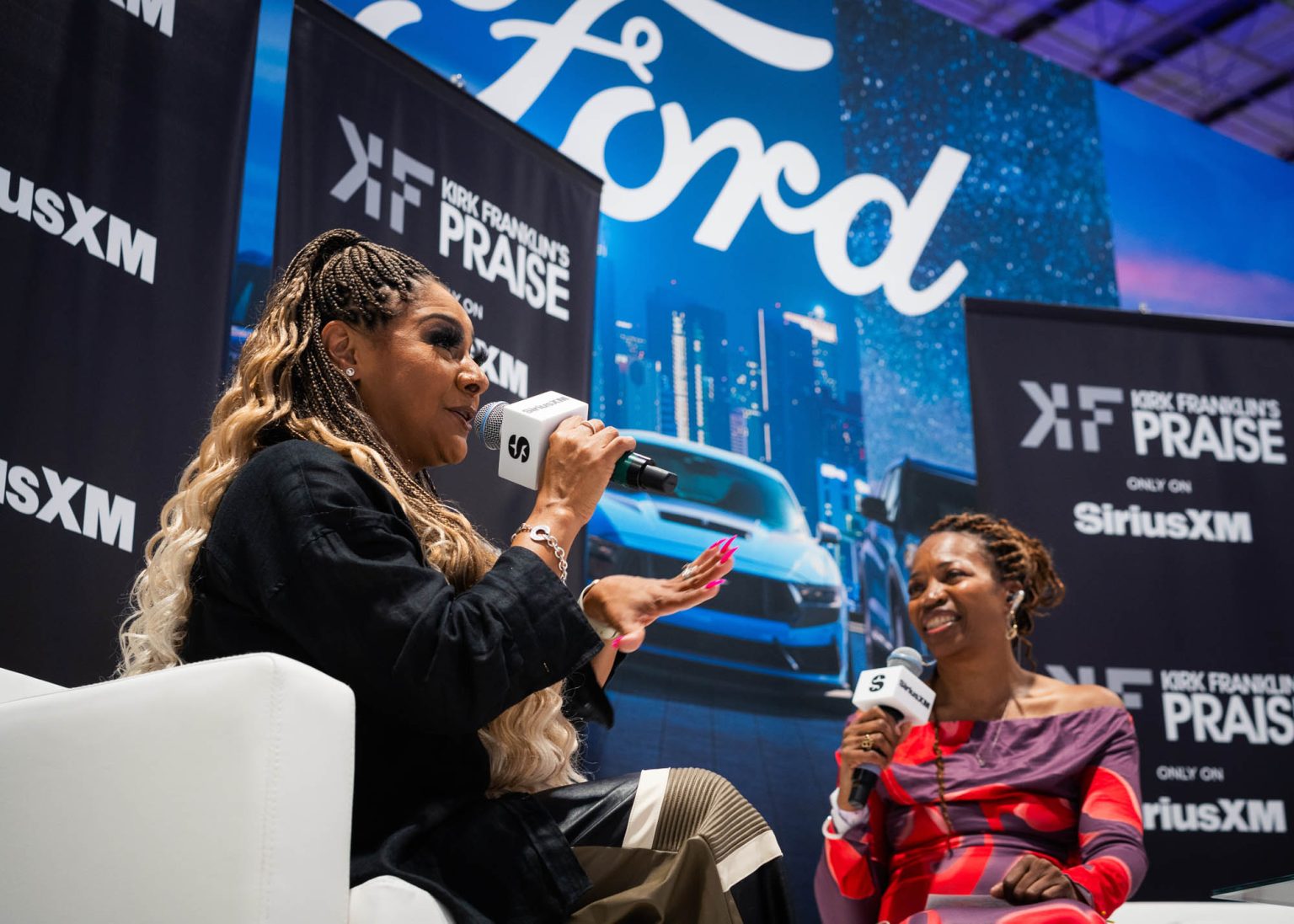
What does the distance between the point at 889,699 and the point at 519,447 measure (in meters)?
1.07

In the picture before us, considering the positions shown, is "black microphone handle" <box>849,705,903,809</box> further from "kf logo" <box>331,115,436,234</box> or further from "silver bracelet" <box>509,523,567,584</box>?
"kf logo" <box>331,115,436,234</box>

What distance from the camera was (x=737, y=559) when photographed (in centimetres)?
425

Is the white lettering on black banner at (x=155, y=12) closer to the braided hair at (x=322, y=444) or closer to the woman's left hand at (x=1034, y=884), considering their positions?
the braided hair at (x=322, y=444)

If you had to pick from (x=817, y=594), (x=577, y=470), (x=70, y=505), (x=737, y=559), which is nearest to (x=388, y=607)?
(x=577, y=470)

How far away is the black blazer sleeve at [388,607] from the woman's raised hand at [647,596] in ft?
0.68

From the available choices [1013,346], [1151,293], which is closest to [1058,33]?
[1151,293]

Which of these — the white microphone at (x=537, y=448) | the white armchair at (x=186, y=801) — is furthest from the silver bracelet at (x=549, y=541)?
the white armchair at (x=186, y=801)

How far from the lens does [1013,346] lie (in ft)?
13.8

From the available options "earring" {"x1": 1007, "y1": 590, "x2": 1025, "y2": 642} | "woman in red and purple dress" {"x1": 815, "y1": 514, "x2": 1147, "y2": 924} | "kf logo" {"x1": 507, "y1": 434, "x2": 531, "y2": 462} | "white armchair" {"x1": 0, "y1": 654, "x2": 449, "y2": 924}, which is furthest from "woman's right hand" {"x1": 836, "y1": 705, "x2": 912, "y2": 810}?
"white armchair" {"x1": 0, "y1": 654, "x2": 449, "y2": 924}

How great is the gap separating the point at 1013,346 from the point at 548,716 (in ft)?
9.76

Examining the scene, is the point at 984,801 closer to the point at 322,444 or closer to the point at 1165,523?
the point at 322,444

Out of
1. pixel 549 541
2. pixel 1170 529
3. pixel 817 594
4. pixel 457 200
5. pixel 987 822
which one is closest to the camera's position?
pixel 549 541

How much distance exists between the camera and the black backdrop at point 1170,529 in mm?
3877

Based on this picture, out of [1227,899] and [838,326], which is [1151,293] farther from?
[1227,899]
